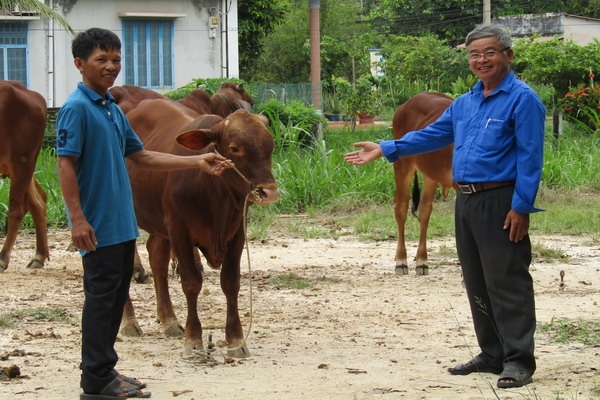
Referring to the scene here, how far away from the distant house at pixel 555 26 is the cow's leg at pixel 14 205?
2993 centimetres

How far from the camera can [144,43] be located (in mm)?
25078

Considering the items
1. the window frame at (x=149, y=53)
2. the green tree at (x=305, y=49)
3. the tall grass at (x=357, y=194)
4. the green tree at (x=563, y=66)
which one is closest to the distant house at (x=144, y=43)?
the window frame at (x=149, y=53)

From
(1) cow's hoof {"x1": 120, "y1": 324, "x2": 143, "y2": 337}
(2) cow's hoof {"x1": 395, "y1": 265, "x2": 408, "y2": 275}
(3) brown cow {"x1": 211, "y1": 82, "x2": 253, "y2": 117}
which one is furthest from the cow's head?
(2) cow's hoof {"x1": 395, "y1": 265, "x2": 408, "y2": 275}

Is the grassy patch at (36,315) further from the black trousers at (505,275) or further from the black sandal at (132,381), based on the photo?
the black trousers at (505,275)

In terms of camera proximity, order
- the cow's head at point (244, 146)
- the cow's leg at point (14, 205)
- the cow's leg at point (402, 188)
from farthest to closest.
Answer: the cow's leg at point (402, 188), the cow's leg at point (14, 205), the cow's head at point (244, 146)

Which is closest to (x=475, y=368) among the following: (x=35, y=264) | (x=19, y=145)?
(x=35, y=264)

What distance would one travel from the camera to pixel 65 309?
321 inches

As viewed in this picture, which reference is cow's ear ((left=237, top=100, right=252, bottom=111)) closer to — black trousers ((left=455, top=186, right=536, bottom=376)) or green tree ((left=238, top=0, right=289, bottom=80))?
black trousers ((left=455, top=186, right=536, bottom=376))

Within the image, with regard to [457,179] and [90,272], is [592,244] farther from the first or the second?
[90,272]

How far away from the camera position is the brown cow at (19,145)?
33.3ft

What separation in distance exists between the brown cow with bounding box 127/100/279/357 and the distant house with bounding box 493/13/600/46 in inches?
1274

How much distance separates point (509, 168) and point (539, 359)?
4.50 feet

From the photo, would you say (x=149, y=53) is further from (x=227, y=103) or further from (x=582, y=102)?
(x=227, y=103)

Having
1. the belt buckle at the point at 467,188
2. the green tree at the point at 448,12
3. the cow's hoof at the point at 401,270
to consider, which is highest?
the green tree at the point at 448,12
